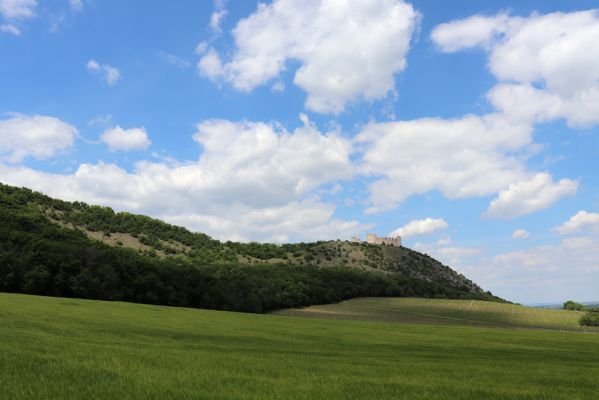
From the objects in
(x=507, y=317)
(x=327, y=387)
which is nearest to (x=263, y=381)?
(x=327, y=387)

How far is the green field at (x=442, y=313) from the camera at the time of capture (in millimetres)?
115312

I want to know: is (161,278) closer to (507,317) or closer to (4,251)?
(4,251)

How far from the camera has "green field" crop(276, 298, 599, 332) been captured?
11531cm

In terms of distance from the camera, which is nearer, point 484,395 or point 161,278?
point 484,395

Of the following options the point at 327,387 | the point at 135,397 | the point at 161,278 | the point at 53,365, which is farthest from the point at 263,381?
the point at 161,278

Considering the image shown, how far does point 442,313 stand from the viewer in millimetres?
134625

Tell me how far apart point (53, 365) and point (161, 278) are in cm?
10094

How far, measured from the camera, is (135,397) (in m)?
10.1

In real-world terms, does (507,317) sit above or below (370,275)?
below

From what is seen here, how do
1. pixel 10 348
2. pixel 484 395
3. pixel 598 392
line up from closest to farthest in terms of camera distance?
pixel 484 395 → pixel 598 392 → pixel 10 348

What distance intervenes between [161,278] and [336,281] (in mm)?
79127

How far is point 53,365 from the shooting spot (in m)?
12.9

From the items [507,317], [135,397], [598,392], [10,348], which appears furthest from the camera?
[507,317]

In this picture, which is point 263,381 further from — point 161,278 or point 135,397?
point 161,278
